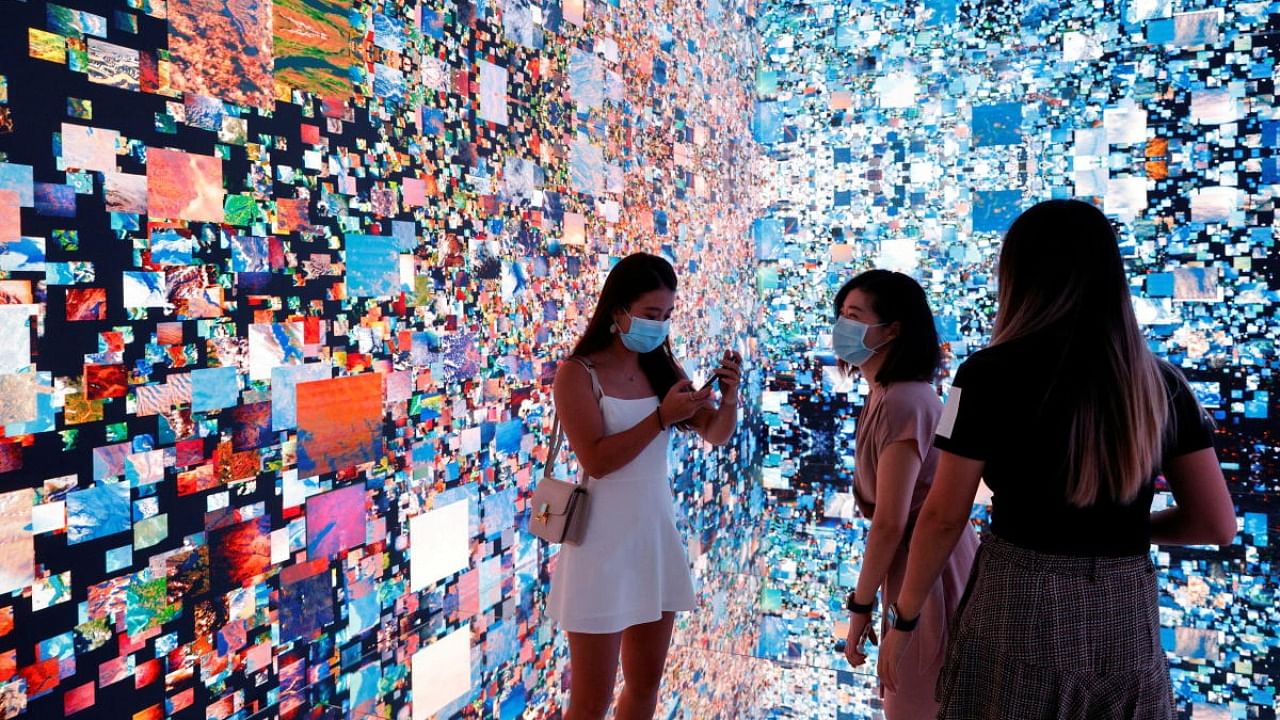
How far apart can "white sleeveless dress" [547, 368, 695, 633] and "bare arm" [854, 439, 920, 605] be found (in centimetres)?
40

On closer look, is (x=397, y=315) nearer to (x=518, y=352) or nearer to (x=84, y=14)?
(x=518, y=352)

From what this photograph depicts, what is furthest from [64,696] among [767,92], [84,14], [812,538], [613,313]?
[767,92]

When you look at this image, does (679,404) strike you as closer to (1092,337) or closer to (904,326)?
(904,326)

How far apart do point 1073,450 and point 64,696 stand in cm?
151

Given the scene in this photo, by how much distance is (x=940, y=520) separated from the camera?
150cm

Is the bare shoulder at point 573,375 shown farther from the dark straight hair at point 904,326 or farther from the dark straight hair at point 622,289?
the dark straight hair at point 904,326

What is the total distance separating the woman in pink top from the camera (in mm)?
1843

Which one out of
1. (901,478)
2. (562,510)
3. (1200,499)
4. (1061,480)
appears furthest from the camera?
(562,510)

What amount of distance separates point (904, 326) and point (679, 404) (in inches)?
22.7

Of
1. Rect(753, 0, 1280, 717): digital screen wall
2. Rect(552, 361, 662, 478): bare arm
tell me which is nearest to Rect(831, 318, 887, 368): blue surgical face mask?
Rect(552, 361, 662, 478): bare arm

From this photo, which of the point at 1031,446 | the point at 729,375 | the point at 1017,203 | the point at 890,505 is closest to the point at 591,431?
the point at 729,375

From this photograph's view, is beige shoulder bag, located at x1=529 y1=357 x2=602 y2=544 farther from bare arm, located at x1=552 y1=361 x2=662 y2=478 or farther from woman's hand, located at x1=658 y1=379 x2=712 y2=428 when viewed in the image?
woman's hand, located at x1=658 y1=379 x2=712 y2=428

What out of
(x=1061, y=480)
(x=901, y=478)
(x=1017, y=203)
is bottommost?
(x=901, y=478)

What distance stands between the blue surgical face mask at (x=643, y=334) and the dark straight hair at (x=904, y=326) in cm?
51
